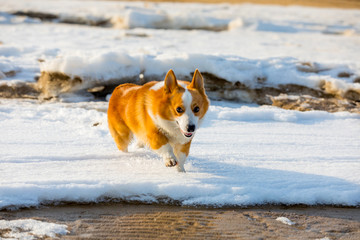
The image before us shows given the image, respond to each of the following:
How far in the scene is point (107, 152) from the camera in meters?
4.39

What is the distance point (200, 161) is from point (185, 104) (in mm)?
979

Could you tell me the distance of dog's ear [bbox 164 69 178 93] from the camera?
11.8 ft

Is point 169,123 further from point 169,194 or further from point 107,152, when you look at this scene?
point 107,152

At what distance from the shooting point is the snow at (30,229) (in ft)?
9.33

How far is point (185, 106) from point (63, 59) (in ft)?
13.6

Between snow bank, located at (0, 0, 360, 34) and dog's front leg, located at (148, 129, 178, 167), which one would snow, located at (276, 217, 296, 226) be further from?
snow bank, located at (0, 0, 360, 34)

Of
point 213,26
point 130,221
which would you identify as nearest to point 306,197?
point 130,221

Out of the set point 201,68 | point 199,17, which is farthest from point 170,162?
point 199,17

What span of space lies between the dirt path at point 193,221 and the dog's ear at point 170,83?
994 mm

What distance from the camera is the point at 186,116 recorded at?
137 inches

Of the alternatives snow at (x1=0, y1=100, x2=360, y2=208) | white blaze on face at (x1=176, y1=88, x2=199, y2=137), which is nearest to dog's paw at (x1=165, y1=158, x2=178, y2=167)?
snow at (x1=0, y1=100, x2=360, y2=208)

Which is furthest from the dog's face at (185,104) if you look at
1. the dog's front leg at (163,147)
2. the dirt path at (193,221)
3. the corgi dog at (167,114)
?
the dirt path at (193,221)

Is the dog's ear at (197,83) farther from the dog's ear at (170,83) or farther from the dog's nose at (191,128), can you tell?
the dog's nose at (191,128)

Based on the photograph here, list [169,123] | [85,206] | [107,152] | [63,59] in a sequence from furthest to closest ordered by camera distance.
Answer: [63,59]
[107,152]
[169,123]
[85,206]
